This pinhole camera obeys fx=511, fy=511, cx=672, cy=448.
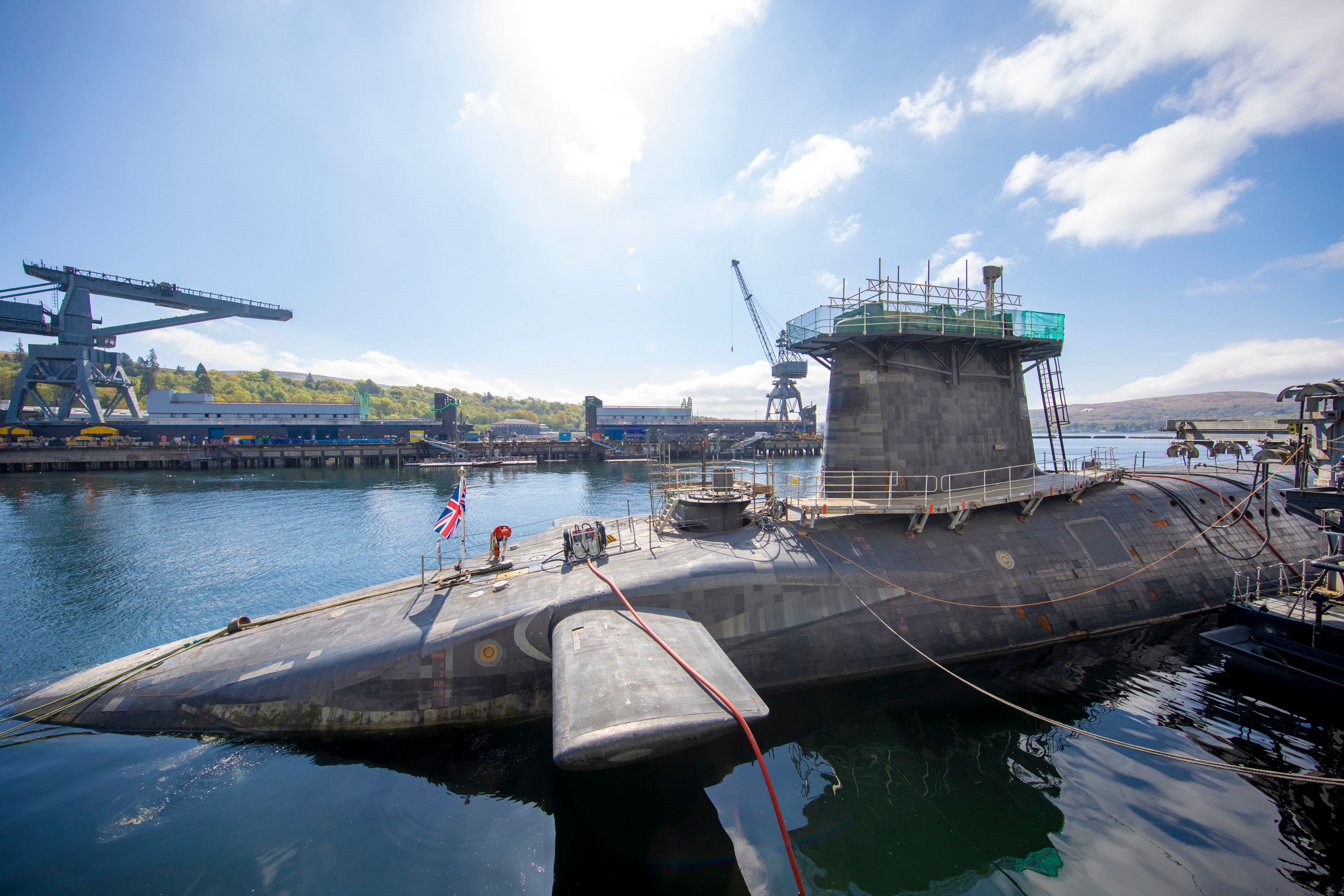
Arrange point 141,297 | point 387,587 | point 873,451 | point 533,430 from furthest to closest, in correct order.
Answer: point 533,430 → point 141,297 → point 873,451 → point 387,587

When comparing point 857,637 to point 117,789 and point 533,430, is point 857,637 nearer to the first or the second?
point 117,789

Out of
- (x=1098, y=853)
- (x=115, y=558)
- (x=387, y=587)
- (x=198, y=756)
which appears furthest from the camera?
(x=115, y=558)

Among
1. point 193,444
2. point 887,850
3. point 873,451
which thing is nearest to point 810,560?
point 873,451

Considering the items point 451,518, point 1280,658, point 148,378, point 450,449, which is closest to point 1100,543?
point 1280,658

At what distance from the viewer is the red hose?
5.29 metres

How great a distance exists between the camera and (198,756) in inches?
388

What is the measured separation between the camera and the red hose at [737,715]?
208 inches

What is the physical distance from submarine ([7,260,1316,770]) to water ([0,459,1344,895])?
0.77 metres

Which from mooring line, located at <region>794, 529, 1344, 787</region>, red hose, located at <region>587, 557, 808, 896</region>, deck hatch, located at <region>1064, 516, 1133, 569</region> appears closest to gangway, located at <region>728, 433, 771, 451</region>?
deck hatch, located at <region>1064, 516, 1133, 569</region>

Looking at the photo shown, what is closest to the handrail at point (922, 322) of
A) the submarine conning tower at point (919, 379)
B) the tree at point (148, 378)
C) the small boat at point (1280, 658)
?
the submarine conning tower at point (919, 379)

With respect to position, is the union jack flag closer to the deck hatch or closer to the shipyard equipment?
the deck hatch

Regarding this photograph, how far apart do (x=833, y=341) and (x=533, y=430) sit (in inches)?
6814

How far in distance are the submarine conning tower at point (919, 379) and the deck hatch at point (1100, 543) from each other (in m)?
2.62

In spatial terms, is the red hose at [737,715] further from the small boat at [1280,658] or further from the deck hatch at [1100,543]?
the deck hatch at [1100,543]
